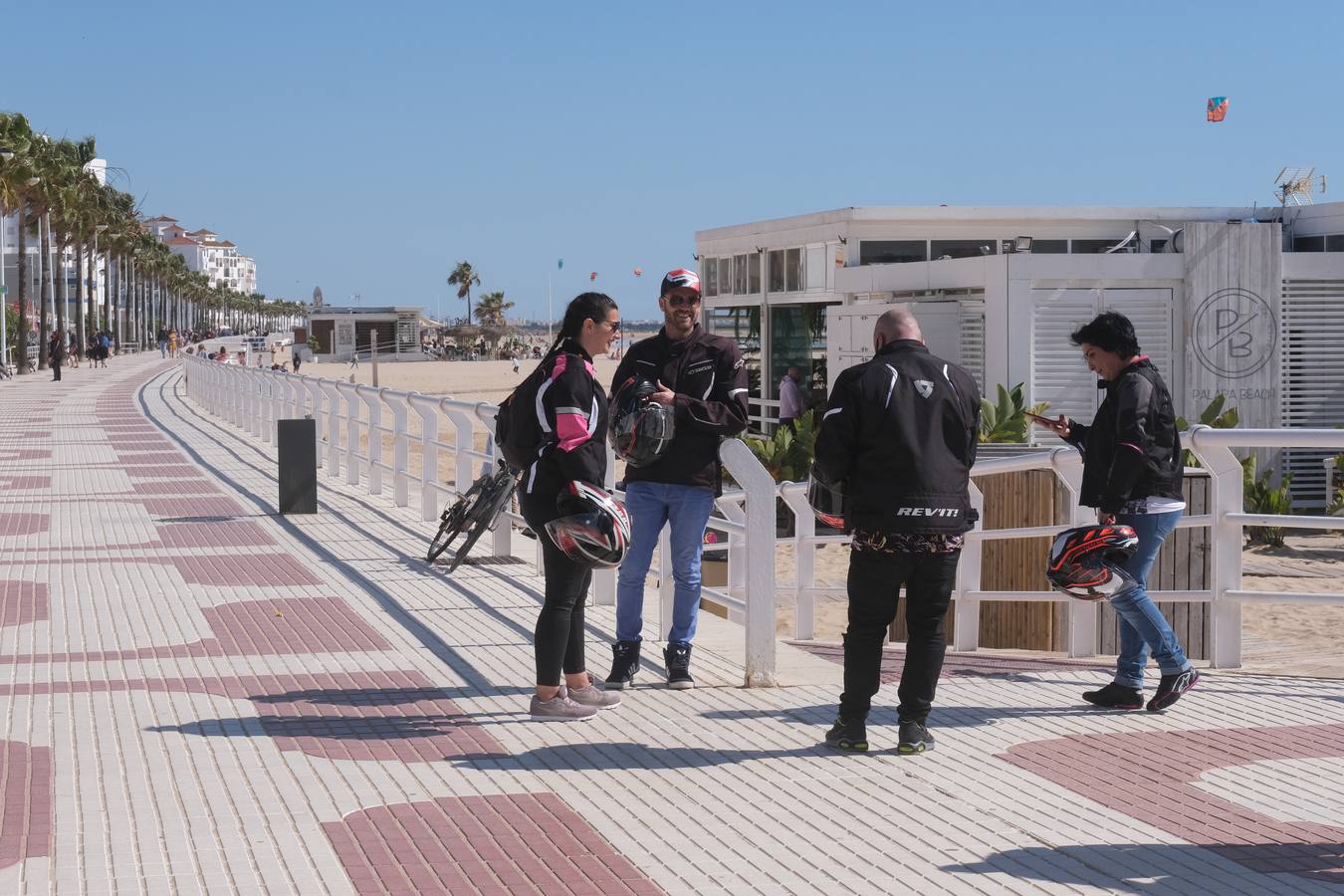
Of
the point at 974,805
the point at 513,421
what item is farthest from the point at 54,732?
the point at 974,805

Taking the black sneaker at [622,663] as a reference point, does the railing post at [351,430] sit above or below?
above

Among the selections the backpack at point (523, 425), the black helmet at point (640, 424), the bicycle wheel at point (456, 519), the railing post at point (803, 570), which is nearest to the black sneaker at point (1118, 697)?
the black helmet at point (640, 424)

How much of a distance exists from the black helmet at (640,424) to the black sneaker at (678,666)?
1019 mm

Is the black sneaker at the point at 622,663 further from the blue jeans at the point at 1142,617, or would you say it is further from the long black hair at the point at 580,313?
the blue jeans at the point at 1142,617

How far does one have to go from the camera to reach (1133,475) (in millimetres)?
6691

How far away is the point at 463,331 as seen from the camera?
134 m

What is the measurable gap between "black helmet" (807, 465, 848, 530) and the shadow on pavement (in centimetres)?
160

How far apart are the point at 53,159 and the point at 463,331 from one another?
61826mm

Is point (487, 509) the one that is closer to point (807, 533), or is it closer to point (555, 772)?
point (807, 533)

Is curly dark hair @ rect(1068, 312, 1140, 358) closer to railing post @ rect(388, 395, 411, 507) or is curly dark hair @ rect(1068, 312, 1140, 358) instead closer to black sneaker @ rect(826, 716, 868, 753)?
black sneaker @ rect(826, 716, 868, 753)

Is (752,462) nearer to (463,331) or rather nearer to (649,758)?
(649,758)

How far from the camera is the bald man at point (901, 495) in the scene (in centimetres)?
608

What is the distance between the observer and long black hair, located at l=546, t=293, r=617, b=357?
6689 mm

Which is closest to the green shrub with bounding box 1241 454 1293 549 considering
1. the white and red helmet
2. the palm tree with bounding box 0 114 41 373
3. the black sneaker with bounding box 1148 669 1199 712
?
the black sneaker with bounding box 1148 669 1199 712
